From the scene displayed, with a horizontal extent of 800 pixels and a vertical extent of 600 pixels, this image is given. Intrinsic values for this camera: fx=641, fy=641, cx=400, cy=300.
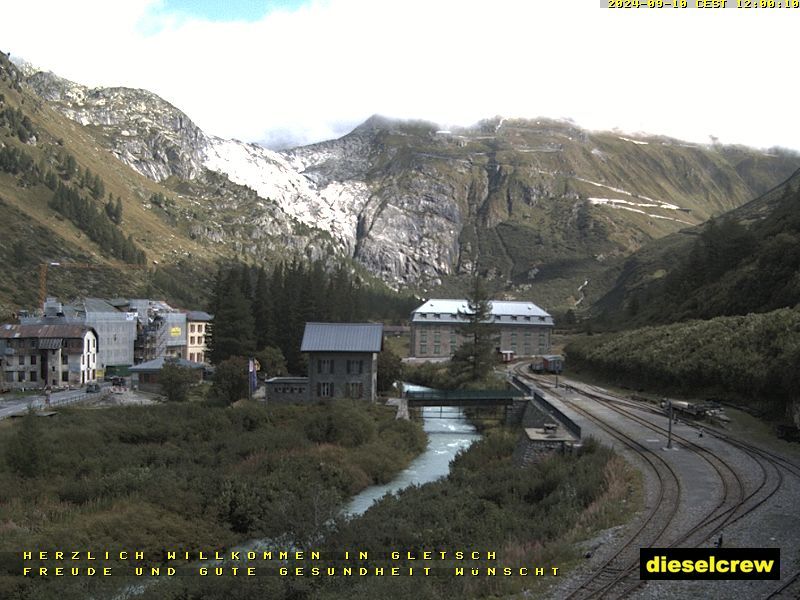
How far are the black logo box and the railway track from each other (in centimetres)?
45

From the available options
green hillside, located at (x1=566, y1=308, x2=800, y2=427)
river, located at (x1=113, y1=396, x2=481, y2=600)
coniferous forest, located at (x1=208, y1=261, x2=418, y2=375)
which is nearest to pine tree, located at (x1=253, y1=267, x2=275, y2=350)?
coniferous forest, located at (x1=208, y1=261, x2=418, y2=375)

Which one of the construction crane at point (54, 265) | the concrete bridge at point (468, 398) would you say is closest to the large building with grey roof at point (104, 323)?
the construction crane at point (54, 265)

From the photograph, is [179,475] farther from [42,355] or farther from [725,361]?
[42,355]

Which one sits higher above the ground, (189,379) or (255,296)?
(255,296)

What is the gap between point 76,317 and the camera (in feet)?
322

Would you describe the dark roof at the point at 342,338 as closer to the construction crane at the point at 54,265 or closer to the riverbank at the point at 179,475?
the riverbank at the point at 179,475

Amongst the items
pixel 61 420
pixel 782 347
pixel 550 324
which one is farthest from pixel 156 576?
pixel 550 324

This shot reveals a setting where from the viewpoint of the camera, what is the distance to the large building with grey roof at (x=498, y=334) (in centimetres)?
13325

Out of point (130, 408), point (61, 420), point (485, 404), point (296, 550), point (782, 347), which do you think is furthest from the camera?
point (485, 404)

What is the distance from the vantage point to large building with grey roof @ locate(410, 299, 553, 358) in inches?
5246

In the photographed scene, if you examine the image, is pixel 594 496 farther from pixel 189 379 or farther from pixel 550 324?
pixel 550 324

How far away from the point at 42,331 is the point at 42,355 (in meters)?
3.13

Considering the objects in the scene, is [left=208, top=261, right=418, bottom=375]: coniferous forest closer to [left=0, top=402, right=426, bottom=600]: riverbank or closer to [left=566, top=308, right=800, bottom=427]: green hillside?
[left=0, top=402, right=426, bottom=600]: riverbank

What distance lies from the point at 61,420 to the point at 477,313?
2065 inches
